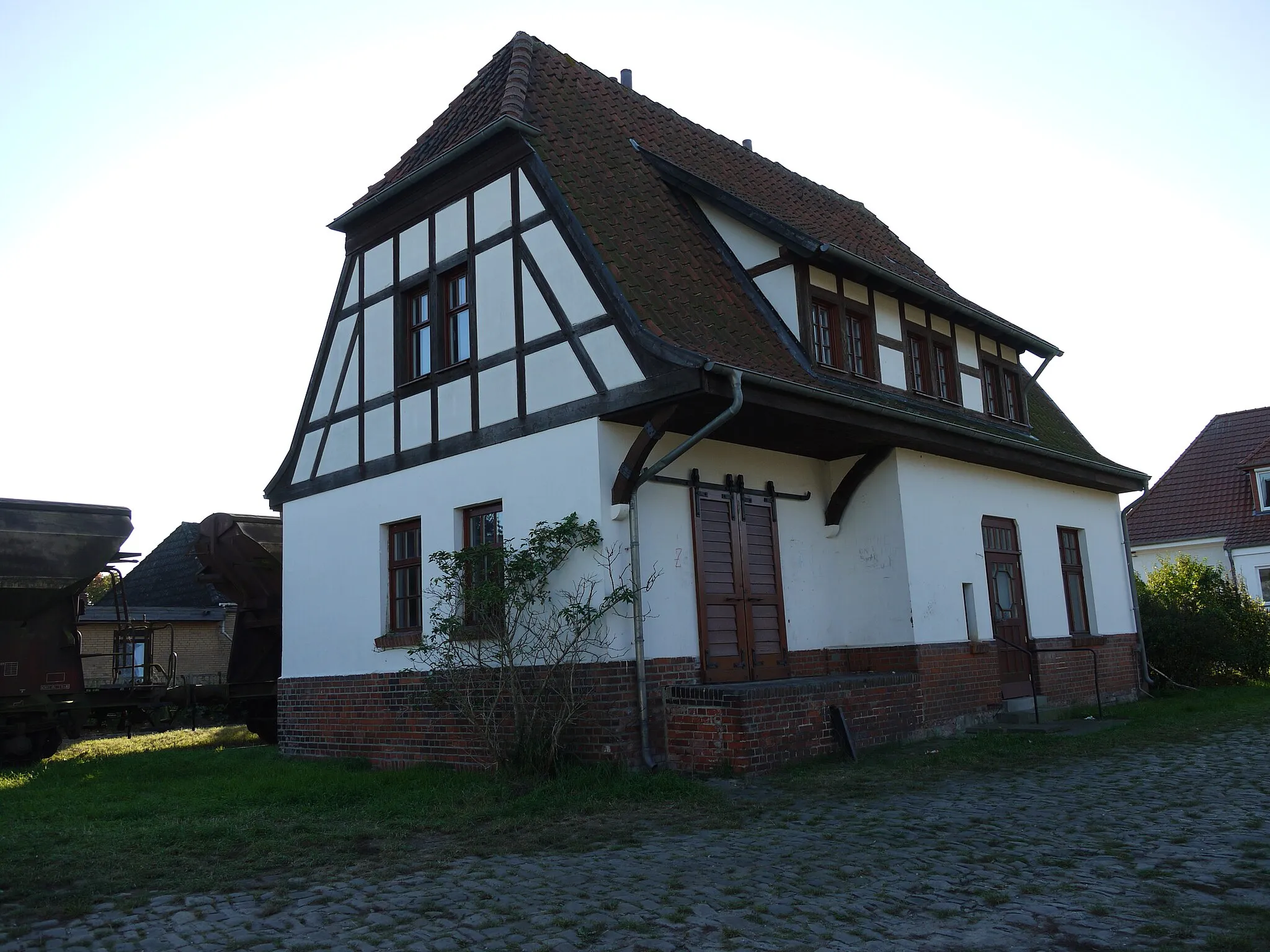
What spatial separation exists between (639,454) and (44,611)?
9144mm

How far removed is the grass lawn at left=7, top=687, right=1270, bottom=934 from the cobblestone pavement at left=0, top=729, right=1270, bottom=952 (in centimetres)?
49

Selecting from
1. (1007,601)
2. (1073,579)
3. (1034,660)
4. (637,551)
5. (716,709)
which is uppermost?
(637,551)

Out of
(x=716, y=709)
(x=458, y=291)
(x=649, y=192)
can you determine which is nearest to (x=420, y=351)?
(x=458, y=291)


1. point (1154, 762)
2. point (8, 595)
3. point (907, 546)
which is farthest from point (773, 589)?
point (8, 595)

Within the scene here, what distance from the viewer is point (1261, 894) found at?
5.21 meters

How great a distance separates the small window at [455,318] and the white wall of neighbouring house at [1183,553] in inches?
903

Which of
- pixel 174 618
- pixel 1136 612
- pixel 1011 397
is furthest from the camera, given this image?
pixel 174 618

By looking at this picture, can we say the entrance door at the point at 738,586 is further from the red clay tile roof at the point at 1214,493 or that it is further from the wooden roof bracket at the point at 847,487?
the red clay tile roof at the point at 1214,493

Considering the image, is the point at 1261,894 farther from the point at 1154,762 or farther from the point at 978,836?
the point at 1154,762

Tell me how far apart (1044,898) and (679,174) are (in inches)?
386

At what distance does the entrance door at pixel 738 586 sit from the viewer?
11156 mm

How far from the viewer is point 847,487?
12852 mm

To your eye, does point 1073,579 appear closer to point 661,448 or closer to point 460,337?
point 661,448

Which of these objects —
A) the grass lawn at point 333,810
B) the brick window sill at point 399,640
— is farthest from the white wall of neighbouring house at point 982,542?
the brick window sill at point 399,640
